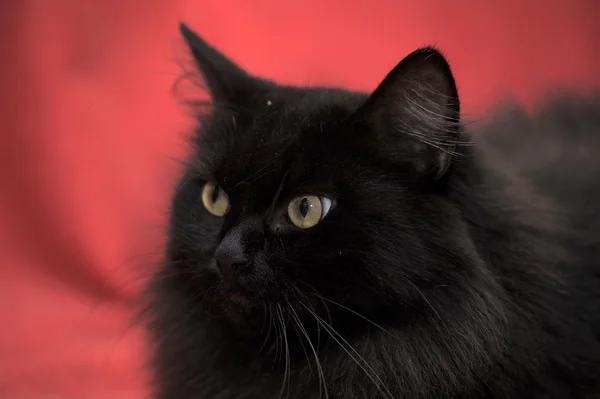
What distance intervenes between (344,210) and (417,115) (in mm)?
175

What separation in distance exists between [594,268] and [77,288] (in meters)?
1.47

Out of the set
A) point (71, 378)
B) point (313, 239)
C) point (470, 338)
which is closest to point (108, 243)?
point (71, 378)

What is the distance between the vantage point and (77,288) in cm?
192

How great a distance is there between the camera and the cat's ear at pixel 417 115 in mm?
870

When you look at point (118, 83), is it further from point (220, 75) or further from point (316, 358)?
point (316, 358)

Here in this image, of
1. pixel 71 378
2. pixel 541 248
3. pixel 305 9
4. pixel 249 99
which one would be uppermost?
pixel 305 9

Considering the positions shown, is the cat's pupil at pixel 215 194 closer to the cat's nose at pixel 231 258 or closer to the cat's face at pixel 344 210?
the cat's face at pixel 344 210

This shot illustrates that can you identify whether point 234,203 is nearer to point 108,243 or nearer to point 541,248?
point 541,248

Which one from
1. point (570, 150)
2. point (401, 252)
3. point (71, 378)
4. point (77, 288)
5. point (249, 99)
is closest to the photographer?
point (401, 252)

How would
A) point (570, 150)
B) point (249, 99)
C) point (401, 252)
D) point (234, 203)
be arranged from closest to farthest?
point (401, 252), point (234, 203), point (249, 99), point (570, 150)

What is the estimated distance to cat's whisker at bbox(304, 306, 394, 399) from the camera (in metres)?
0.91

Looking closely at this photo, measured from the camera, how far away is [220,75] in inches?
44.9

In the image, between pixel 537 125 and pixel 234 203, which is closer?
pixel 234 203

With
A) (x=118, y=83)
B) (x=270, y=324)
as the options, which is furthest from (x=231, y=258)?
(x=118, y=83)
